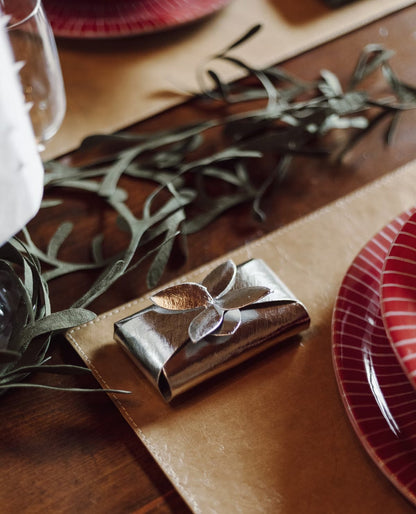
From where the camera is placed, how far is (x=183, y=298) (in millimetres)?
476

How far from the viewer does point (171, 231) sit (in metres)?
0.57

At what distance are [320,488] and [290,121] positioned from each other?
384mm

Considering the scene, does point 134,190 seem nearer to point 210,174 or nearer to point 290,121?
point 210,174

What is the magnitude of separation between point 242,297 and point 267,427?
94 mm

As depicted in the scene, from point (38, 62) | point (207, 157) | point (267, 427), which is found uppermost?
point (38, 62)

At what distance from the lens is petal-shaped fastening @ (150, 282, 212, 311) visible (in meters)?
0.47

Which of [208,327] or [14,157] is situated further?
[208,327]

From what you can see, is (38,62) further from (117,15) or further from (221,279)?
(221,279)

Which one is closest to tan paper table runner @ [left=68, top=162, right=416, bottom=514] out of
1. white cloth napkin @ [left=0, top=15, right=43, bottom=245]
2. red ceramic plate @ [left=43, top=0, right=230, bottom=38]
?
white cloth napkin @ [left=0, top=15, right=43, bottom=245]

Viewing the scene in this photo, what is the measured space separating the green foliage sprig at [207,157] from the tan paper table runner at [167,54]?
0.11 feet

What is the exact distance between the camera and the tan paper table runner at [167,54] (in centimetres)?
71

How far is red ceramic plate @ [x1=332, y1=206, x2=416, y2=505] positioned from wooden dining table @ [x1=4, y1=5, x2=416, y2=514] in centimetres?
3

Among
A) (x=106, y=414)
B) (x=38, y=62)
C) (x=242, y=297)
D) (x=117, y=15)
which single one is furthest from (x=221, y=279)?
(x=117, y=15)

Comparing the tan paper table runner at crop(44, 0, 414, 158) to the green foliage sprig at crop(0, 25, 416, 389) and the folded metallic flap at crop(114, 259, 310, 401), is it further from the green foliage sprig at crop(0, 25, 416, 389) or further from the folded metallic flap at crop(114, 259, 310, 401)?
the folded metallic flap at crop(114, 259, 310, 401)
